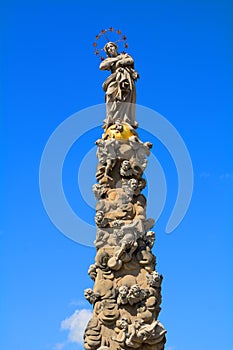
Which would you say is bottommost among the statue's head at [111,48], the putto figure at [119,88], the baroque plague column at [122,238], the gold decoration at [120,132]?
the baroque plague column at [122,238]

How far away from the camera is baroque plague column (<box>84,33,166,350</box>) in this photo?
606 inches

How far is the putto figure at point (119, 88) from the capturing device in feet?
57.0

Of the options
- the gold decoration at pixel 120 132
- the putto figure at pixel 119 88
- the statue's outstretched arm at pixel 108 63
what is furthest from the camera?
the statue's outstretched arm at pixel 108 63

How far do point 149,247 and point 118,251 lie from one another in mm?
707

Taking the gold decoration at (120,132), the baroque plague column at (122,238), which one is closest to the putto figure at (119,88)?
the baroque plague column at (122,238)

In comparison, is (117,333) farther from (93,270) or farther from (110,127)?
(110,127)

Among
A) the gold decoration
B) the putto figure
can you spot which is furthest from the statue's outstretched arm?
the gold decoration

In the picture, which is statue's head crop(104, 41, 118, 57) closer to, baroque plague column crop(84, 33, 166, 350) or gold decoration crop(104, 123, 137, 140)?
baroque plague column crop(84, 33, 166, 350)

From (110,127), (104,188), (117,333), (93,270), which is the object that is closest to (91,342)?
(117,333)

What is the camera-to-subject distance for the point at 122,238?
1595 cm

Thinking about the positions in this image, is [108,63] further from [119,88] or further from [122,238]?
[122,238]

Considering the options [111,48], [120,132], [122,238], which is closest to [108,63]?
[111,48]

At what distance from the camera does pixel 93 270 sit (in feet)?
53.0

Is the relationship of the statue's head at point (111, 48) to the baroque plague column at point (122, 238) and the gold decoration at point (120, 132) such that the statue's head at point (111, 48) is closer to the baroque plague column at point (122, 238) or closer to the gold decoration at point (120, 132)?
the baroque plague column at point (122, 238)
